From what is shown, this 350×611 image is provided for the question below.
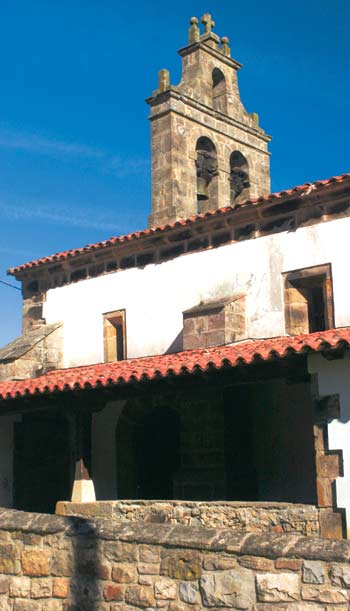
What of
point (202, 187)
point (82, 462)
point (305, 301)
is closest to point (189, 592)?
point (82, 462)

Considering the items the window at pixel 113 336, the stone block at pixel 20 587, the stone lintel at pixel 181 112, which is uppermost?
the stone lintel at pixel 181 112

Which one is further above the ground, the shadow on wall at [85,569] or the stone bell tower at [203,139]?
the stone bell tower at [203,139]

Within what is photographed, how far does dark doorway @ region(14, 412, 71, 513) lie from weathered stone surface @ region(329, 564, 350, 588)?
9.20 meters

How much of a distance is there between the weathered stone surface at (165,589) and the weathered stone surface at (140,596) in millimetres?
53

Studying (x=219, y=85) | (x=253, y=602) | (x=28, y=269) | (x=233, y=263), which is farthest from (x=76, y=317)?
(x=253, y=602)

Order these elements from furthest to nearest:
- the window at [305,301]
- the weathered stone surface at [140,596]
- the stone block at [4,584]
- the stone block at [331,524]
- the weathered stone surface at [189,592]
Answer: the window at [305,301]
the stone block at [331,524]
the stone block at [4,584]
the weathered stone surface at [140,596]
the weathered stone surface at [189,592]

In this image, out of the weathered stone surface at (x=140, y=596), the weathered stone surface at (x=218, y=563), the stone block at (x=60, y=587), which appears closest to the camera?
the weathered stone surface at (x=218, y=563)

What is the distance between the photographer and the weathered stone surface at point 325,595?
4707mm

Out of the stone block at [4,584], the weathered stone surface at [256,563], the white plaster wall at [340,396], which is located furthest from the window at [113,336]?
the weathered stone surface at [256,563]

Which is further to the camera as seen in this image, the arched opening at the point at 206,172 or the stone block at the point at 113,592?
the arched opening at the point at 206,172

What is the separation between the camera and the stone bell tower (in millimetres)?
16188

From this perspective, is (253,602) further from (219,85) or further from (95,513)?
(219,85)

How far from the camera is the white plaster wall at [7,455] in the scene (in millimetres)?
13195

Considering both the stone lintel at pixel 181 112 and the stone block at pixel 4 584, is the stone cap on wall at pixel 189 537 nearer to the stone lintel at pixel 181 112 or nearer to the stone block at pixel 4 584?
the stone block at pixel 4 584
